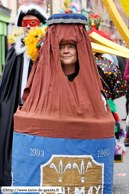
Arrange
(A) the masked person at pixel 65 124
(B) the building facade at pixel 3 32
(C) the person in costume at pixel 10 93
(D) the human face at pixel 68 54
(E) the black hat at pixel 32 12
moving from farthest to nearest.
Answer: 1. (B) the building facade at pixel 3 32
2. (E) the black hat at pixel 32 12
3. (C) the person in costume at pixel 10 93
4. (D) the human face at pixel 68 54
5. (A) the masked person at pixel 65 124

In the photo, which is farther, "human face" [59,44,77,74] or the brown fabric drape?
"human face" [59,44,77,74]

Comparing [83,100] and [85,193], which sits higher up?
[83,100]

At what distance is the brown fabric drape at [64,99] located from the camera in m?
3.23

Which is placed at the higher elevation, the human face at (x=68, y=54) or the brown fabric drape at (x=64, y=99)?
the human face at (x=68, y=54)

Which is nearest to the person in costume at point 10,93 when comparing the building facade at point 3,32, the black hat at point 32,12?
the black hat at point 32,12

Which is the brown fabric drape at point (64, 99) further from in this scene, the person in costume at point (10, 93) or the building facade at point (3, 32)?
the building facade at point (3, 32)

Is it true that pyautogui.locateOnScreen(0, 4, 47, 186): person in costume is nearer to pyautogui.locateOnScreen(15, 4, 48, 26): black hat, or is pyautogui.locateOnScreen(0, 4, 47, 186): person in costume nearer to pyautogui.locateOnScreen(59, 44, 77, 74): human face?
pyautogui.locateOnScreen(15, 4, 48, 26): black hat

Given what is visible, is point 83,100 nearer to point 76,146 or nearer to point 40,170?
point 76,146

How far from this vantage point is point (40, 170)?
Result: 3291 millimetres

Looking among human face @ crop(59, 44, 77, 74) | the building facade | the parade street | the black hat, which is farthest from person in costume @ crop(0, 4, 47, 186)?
the building facade

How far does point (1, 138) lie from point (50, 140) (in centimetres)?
173

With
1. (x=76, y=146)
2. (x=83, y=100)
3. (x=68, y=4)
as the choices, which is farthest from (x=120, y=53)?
(x=76, y=146)

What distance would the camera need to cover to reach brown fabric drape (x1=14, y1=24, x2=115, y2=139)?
3.23 meters

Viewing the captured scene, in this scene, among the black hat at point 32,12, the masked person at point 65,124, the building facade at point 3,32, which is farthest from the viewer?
the building facade at point 3,32
